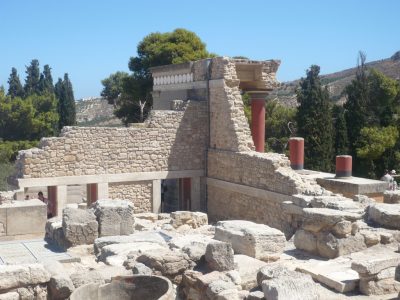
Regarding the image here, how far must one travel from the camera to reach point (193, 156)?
18328 mm

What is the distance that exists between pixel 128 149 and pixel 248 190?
13.4 feet

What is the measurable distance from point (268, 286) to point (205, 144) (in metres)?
11.8

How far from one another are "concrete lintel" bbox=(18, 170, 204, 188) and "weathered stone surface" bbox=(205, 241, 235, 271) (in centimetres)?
896

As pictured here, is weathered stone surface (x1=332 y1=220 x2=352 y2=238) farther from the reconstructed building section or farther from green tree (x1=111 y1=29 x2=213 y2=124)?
green tree (x1=111 y1=29 x2=213 y2=124)

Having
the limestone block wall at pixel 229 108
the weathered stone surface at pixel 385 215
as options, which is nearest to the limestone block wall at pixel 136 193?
the limestone block wall at pixel 229 108

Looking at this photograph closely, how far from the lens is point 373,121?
Result: 30734mm

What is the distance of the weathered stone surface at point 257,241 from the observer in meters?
9.45

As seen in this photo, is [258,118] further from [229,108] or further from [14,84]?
[14,84]

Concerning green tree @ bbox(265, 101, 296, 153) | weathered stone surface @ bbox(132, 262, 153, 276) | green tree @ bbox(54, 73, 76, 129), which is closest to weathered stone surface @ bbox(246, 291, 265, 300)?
weathered stone surface @ bbox(132, 262, 153, 276)

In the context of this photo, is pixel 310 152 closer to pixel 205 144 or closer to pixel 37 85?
pixel 205 144

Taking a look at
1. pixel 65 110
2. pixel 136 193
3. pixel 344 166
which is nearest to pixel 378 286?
pixel 344 166

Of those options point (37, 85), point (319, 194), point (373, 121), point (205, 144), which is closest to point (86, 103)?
point (37, 85)

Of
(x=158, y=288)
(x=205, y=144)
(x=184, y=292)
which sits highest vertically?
(x=205, y=144)

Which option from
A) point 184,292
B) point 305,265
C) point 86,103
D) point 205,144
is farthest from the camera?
point 86,103
